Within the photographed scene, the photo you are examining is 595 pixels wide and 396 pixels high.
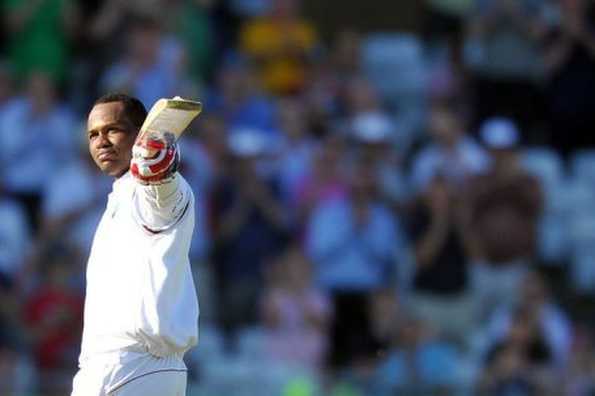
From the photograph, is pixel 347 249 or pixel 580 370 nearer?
pixel 580 370

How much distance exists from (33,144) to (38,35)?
1384 millimetres

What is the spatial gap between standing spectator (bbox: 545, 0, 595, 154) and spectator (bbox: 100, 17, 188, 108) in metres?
3.45

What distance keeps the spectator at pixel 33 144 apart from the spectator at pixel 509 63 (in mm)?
3852

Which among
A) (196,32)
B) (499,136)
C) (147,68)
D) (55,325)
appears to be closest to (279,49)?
(196,32)

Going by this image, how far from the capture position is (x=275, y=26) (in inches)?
575

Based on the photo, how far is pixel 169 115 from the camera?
589 centimetres

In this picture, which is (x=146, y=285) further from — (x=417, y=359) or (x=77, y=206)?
(x=77, y=206)

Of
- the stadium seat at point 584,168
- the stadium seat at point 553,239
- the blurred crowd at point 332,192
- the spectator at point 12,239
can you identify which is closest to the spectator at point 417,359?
the blurred crowd at point 332,192

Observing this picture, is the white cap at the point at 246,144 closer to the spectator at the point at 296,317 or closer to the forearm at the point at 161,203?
the spectator at the point at 296,317

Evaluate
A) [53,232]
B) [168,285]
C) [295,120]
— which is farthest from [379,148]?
[168,285]

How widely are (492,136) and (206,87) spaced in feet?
9.02

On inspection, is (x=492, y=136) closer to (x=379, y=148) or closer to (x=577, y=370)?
(x=379, y=148)

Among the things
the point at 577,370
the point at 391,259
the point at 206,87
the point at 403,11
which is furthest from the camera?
the point at 403,11

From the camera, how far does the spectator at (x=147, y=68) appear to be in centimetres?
1334
